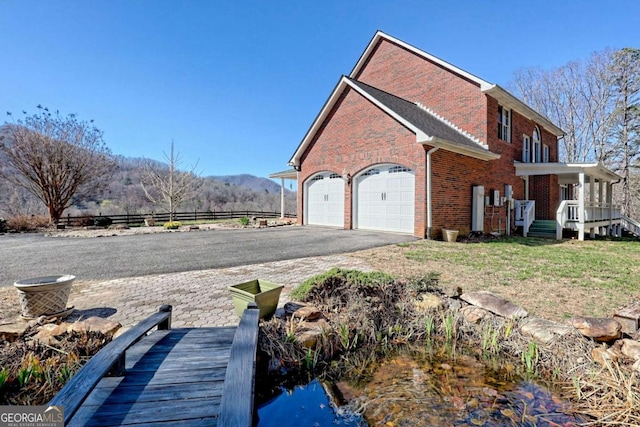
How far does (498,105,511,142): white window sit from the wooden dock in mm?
15724

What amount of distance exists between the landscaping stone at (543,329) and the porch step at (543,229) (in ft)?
43.1

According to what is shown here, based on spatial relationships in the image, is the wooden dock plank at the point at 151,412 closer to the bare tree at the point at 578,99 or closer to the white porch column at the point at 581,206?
the white porch column at the point at 581,206

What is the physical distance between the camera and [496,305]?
4.00 metres

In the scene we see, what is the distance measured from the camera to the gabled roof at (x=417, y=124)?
429 inches

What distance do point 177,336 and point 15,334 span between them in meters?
1.74

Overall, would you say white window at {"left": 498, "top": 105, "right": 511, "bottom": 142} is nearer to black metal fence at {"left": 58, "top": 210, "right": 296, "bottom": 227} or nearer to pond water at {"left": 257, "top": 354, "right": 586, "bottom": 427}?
pond water at {"left": 257, "top": 354, "right": 586, "bottom": 427}

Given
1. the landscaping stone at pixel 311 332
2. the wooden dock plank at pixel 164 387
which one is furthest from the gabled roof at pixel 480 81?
the wooden dock plank at pixel 164 387

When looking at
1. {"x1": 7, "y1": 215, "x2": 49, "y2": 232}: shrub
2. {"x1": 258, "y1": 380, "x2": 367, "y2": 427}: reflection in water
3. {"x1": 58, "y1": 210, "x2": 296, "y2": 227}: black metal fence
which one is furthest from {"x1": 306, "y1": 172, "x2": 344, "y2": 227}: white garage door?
{"x1": 7, "y1": 215, "x2": 49, "y2": 232}: shrub

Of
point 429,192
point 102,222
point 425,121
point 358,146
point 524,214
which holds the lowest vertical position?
point 102,222

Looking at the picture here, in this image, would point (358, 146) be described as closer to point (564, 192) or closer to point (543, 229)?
point (543, 229)

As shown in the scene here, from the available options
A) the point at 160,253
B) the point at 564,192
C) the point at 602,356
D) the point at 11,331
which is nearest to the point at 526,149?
the point at 564,192

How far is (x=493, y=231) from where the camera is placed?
13359 millimetres

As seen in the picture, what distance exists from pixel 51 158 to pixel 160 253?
16.1m

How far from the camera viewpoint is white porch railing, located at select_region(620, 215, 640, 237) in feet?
57.6
